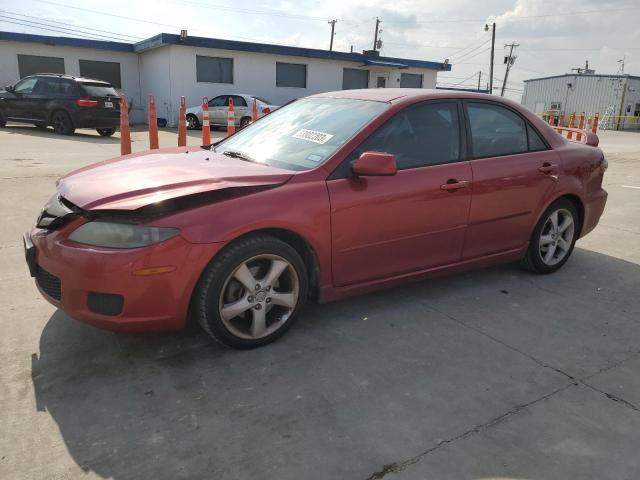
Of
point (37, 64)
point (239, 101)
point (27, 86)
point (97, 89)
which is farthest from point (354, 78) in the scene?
point (27, 86)

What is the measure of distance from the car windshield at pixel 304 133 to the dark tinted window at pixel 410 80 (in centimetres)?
2576

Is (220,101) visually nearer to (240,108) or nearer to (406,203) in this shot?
(240,108)

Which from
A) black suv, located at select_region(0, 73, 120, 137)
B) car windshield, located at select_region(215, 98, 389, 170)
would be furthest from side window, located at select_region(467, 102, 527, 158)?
black suv, located at select_region(0, 73, 120, 137)

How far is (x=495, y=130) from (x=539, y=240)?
3.32 feet

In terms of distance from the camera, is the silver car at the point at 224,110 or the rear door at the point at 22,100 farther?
the silver car at the point at 224,110

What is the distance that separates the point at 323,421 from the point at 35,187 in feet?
19.9

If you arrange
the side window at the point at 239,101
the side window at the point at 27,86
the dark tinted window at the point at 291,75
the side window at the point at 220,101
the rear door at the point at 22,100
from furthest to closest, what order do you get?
the dark tinted window at the point at 291,75 → the side window at the point at 220,101 → the side window at the point at 239,101 → the rear door at the point at 22,100 → the side window at the point at 27,86

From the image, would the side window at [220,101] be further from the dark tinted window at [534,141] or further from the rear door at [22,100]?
the dark tinted window at [534,141]

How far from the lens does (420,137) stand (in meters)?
3.63

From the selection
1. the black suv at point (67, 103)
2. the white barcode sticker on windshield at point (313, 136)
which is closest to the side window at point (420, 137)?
the white barcode sticker on windshield at point (313, 136)

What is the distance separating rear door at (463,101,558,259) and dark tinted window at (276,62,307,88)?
2164cm

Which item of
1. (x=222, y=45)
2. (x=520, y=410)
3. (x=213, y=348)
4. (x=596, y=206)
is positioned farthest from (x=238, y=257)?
(x=222, y=45)

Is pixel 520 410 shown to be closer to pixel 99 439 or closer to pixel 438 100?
pixel 99 439

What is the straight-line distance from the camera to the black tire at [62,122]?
48.3ft
